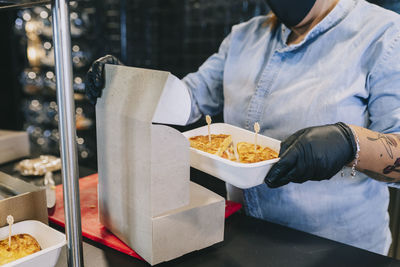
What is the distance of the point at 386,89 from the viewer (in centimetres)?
122

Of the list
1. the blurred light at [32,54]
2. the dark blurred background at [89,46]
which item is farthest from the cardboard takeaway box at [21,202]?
the blurred light at [32,54]

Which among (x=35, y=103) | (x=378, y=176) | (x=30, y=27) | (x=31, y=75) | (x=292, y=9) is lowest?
(x=35, y=103)

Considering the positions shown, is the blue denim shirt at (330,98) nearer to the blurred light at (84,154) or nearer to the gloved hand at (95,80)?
the gloved hand at (95,80)

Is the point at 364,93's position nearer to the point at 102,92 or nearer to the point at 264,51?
the point at 264,51

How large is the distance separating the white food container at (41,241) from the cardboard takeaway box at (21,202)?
4 cm

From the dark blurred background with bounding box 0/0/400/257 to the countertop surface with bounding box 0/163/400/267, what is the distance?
7.62ft

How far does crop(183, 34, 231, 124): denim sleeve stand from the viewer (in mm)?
1819

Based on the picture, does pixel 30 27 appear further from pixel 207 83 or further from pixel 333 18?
pixel 333 18

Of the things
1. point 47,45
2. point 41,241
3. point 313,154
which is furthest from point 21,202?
point 47,45

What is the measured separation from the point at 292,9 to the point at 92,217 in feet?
3.51

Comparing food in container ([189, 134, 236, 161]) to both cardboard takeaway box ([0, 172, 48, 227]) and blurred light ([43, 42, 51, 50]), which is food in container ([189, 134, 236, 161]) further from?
blurred light ([43, 42, 51, 50])

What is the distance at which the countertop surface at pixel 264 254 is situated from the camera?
105 cm

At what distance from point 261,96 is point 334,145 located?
0.50 meters

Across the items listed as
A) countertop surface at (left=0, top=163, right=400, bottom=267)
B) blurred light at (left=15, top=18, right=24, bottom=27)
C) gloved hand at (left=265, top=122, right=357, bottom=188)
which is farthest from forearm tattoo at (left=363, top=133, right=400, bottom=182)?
blurred light at (left=15, top=18, right=24, bottom=27)
